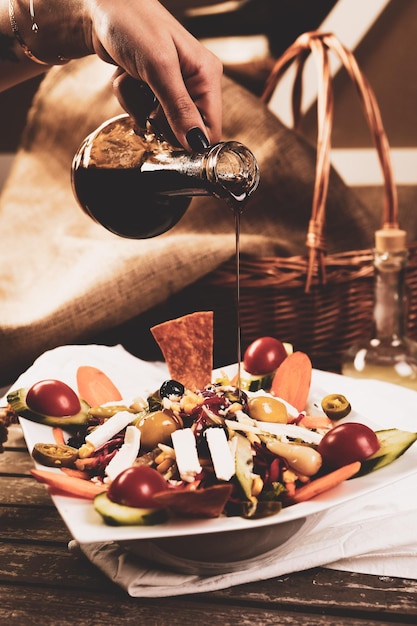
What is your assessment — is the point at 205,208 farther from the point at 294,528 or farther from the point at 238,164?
the point at 294,528

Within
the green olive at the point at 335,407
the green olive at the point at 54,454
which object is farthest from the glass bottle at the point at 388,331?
the green olive at the point at 54,454

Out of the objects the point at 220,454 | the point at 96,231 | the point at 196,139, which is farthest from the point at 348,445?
the point at 96,231

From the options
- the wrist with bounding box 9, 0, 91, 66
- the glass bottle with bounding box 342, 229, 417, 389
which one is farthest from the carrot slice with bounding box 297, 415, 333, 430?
the wrist with bounding box 9, 0, 91, 66

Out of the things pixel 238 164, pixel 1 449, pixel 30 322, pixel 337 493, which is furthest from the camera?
pixel 30 322

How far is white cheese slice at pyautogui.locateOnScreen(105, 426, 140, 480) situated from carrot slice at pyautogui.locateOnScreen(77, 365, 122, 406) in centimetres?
25

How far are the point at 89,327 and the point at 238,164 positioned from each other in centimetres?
87

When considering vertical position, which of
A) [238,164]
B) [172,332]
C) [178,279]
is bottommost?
[178,279]

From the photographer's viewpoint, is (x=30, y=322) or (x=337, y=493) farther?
(x=30, y=322)

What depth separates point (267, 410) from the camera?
1.11m

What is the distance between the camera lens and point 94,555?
3.16 ft

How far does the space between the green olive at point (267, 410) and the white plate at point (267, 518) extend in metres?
0.12

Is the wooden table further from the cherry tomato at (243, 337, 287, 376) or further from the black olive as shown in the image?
the cherry tomato at (243, 337, 287, 376)

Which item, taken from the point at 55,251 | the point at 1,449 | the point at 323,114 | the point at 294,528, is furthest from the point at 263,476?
the point at 55,251

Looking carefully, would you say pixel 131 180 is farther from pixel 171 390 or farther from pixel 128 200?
pixel 171 390
